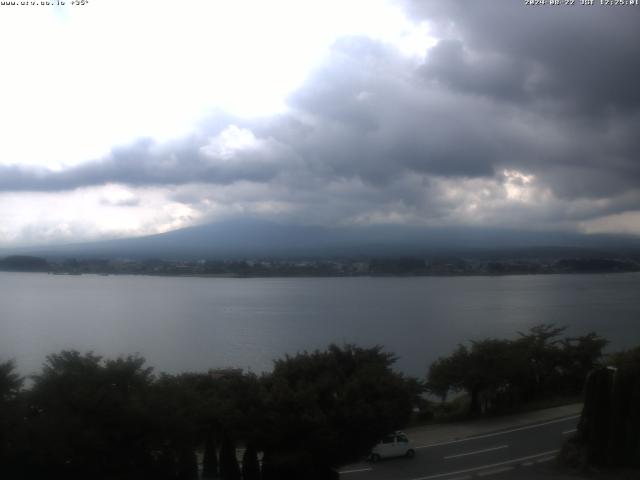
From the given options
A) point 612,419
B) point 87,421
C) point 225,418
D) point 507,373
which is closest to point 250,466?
point 225,418

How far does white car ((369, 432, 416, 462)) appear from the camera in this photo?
13.2 metres

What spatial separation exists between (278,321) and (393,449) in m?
33.0

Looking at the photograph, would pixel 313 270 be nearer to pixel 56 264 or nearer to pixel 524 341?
pixel 56 264

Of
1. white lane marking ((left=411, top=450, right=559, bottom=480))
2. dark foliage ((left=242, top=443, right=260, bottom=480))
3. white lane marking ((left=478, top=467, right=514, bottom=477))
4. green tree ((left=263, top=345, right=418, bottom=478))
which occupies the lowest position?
white lane marking ((left=411, top=450, right=559, bottom=480))

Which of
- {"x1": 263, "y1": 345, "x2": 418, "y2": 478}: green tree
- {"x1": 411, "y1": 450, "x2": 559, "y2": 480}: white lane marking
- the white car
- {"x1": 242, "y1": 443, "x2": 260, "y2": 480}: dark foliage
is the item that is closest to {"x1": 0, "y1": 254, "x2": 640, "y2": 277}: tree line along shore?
{"x1": 411, "y1": 450, "x2": 559, "y2": 480}: white lane marking

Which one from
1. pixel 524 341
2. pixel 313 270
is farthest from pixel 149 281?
pixel 524 341

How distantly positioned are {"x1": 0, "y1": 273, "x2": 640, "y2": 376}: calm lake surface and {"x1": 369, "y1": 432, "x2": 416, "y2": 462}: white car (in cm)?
1457

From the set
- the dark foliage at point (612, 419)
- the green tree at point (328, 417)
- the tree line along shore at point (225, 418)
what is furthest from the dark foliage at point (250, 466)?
the dark foliage at point (612, 419)

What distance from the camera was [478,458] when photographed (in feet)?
43.0

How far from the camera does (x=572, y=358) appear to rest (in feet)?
73.5

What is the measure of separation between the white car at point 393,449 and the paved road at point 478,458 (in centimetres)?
12

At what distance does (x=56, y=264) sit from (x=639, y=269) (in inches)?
2962

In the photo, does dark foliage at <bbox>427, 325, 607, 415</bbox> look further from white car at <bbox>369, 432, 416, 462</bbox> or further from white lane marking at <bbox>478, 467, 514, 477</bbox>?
white lane marking at <bbox>478, 467, 514, 477</bbox>

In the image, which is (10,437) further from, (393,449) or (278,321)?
(278,321)
